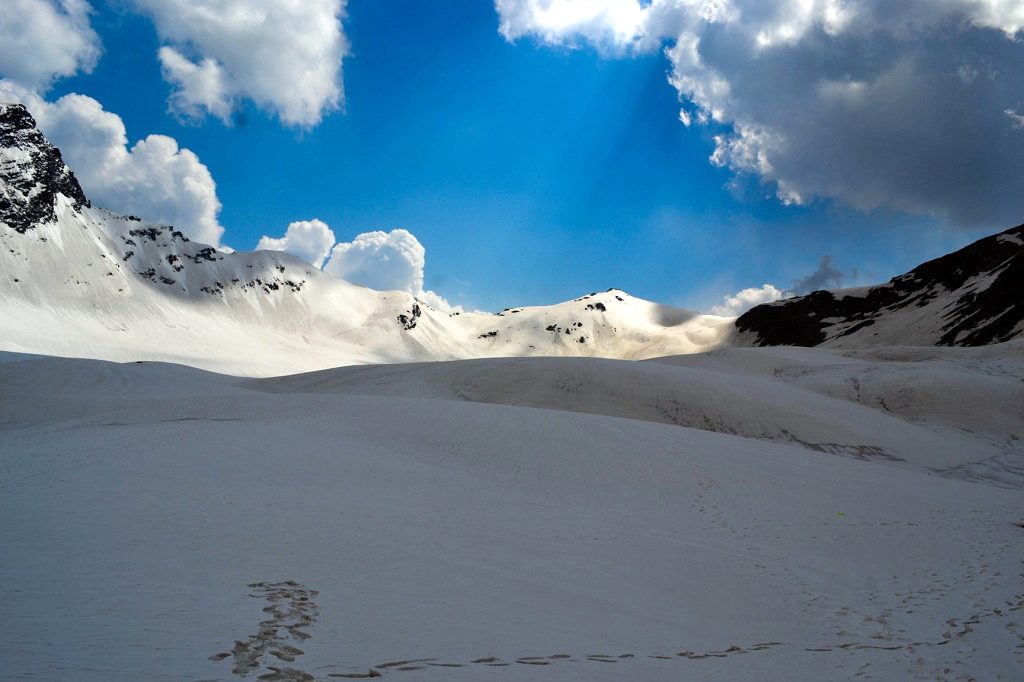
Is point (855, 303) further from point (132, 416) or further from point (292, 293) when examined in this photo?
point (292, 293)

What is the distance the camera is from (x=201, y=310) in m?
120

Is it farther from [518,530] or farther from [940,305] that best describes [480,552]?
[940,305]

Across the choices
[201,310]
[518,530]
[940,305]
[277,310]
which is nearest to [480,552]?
[518,530]

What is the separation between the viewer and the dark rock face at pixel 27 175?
10619 centimetres

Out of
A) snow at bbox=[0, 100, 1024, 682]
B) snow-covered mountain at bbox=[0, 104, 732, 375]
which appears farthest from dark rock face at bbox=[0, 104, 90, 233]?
snow at bbox=[0, 100, 1024, 682]

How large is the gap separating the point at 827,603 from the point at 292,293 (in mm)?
148913

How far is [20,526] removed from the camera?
6.05 meters

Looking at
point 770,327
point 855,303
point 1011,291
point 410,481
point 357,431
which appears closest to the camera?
point 410,481

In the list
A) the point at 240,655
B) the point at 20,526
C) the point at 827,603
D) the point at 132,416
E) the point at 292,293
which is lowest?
the point at 827,603

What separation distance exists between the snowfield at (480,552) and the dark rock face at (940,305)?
52.9m

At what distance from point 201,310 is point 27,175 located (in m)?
39.6

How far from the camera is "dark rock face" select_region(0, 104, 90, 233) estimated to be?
106188 millimetres

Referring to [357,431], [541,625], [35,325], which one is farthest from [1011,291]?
[35,325]

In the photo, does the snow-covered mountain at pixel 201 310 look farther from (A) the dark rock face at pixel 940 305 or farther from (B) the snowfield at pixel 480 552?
(B) the snowfield at pixel 480 552
